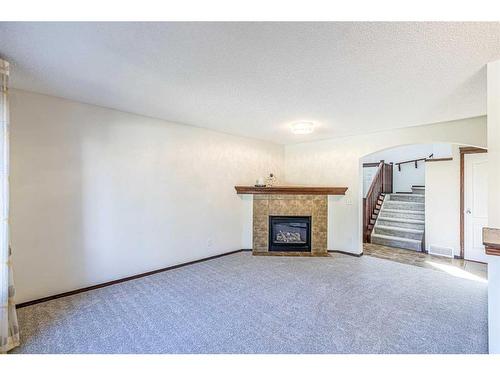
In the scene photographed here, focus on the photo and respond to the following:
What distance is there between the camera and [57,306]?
8.44ft

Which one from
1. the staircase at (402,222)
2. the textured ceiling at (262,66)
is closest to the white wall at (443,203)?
the staircase at (402,222)

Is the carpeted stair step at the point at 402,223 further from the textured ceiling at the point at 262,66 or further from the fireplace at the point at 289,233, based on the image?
the textured ceiling at the point at 262,66

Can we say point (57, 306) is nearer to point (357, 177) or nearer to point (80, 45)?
point (80, 45)

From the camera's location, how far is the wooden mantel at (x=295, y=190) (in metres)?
4.72

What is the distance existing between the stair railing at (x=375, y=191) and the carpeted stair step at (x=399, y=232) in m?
0.25

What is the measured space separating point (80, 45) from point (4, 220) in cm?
148

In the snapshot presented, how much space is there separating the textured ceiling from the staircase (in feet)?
9.87

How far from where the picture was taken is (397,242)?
215 inches

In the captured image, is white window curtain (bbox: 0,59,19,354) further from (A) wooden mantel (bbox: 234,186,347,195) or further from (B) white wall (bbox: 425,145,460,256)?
(B) white wall (bbox: 425,145,460,256)

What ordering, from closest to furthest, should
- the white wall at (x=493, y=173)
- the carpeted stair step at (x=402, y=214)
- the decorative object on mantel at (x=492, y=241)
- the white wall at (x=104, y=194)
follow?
the decorative object on mantel at (x=492, y=241) < the white wall at (x=493, y=173) < the white wall at (x=104, y=194) < the carpeted stair step at (x=402, y=214)

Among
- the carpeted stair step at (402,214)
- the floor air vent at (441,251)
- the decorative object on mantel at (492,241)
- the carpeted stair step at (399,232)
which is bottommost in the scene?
the floor air vent at (441,251)

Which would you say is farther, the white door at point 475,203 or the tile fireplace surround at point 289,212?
the tile fireplace surround at point 289,212

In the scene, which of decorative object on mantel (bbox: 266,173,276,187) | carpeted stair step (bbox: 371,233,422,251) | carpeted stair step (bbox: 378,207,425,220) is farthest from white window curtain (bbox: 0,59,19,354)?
carpeted stair step (bbox: 378,207,425,220)

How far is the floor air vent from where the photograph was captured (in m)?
4.69
